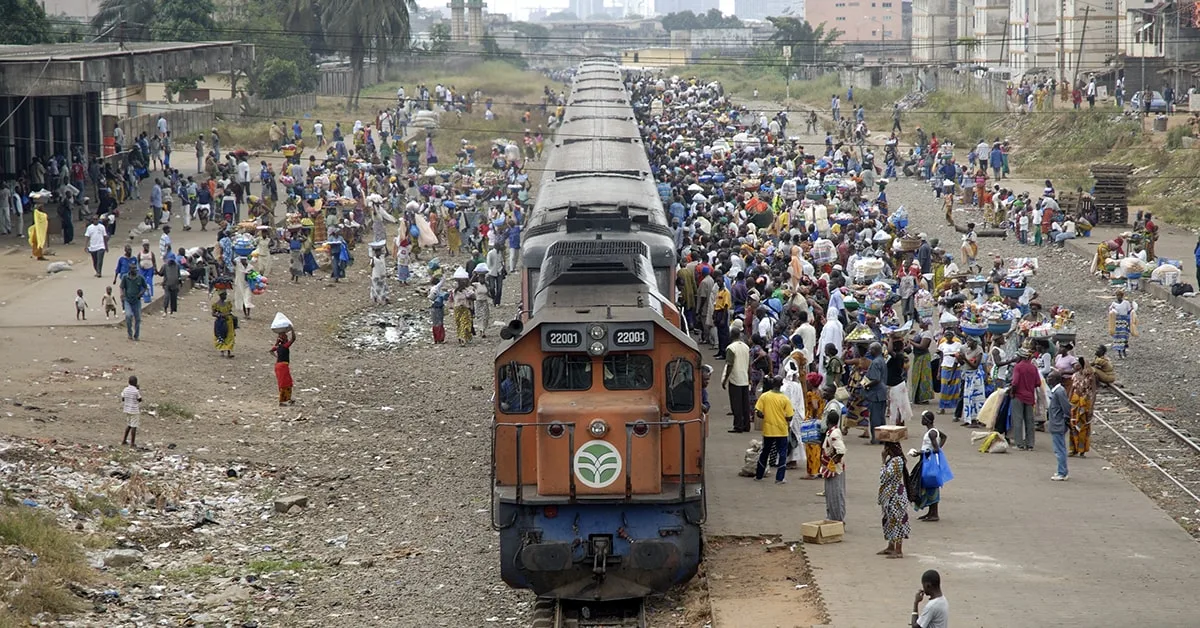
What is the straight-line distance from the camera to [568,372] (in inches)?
505

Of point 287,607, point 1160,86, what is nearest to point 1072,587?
point 287,607

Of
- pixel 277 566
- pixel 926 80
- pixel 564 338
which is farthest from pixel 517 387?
pixel 926 80

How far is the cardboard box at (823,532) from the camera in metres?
14.3

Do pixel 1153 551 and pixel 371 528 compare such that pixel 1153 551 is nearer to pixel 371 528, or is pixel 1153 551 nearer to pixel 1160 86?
pixel 371 528

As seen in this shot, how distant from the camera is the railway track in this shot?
17969mm

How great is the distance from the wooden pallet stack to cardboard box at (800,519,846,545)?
2748 cm

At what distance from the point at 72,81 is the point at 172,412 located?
593 inches

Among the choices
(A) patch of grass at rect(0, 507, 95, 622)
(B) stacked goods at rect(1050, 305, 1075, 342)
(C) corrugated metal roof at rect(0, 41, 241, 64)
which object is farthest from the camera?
(C) corrugated metal roof at rect(0, 41, 241, 64)

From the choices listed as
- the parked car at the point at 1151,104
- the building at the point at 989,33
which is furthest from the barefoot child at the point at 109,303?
the building at the point at 989,33

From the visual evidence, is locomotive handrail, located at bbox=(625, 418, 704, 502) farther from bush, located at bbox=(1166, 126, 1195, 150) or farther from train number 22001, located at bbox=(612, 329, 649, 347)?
bush, located at bbox=(1166, 126, 1195, 150)

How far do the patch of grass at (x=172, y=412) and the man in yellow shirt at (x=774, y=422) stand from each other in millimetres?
8250

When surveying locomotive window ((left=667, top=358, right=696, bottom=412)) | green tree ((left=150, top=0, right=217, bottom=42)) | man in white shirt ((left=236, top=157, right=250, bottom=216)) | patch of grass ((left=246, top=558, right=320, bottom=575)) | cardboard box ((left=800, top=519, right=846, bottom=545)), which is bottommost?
patch of grass ((left=246, top=558, right=320, bottom=575))

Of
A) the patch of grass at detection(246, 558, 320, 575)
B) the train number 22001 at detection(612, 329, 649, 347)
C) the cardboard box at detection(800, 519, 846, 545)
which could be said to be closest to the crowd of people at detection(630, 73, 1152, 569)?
the cardboard box at detection(800, 519, 846, 545)

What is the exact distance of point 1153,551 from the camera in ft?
45.8
